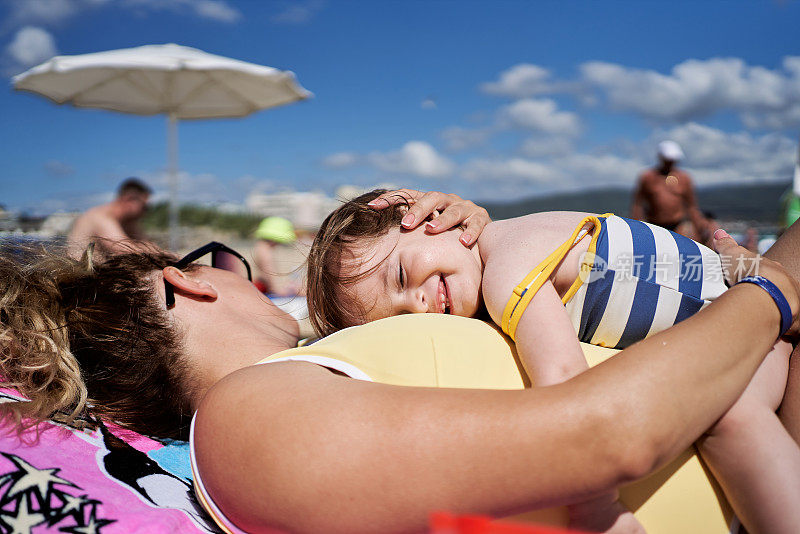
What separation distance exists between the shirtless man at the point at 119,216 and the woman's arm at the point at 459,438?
6.95 meters

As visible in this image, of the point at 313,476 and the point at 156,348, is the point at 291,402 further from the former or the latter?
the point at 156,348

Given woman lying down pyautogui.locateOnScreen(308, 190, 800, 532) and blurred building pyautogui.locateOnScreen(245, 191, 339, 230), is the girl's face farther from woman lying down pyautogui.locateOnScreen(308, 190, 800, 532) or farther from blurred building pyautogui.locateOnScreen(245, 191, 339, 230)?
blurred building pyautogui.locateOnScreen(245, 191, 339, 230)

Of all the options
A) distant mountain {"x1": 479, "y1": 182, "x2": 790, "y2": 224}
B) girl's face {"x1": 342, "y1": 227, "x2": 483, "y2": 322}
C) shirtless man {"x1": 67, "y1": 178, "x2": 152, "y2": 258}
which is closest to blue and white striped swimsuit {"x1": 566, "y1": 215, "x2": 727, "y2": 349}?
girl's face {"x1": 342, "y1": 227, "x2": 483, "y2": 322}

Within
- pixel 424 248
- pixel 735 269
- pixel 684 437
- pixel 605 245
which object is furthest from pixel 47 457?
pixel 735 269

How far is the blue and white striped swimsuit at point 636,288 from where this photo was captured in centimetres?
171

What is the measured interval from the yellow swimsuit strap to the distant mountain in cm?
808

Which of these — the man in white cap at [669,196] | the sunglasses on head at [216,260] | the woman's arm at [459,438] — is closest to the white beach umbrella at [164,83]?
the man in white cap at [669,196]

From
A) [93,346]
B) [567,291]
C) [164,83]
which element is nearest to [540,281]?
[567,291]

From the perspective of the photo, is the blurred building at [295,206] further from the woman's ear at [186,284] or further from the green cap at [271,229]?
the woman's ear at [186,284]

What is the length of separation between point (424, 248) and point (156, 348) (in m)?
0.97

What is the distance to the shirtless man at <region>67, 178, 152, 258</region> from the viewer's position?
7.89 meters

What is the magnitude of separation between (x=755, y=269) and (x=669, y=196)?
956 centimetres

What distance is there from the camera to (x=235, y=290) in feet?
6.92

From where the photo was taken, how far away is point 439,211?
226 centimetres
